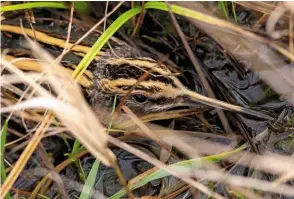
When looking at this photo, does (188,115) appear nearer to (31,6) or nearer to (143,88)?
(143,88)

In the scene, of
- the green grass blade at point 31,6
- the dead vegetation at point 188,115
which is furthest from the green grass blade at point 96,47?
the green grass blade at point 31,6

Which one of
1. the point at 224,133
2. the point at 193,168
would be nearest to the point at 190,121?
the point at 224,133

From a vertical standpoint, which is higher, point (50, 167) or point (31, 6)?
point (31, 6)

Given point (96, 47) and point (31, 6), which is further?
point (31, 6)

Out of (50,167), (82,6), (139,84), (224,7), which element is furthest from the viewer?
(82,6)

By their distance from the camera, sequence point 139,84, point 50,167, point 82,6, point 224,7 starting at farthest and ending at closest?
1. point 82,6
2. point 224,7
3. point 50,167
4. point 139,84

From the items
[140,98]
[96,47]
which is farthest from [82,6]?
[140,98]

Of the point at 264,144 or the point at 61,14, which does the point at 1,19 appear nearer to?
the point at 61,14
